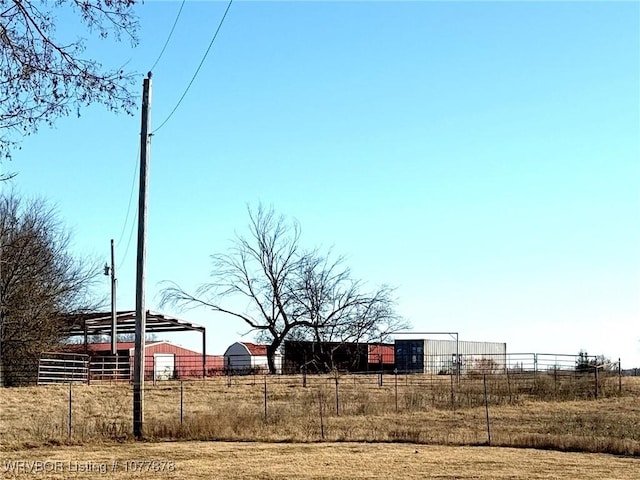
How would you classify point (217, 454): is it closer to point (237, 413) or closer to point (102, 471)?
point (102, 471)

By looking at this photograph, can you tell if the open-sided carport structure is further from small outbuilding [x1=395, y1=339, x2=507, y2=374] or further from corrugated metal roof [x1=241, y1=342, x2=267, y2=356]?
corrugated metal roof [x1=241, y1=342, x2=267, y2=356]

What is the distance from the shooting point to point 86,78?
968 cm

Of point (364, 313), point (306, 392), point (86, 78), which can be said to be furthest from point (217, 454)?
point (364, 313)

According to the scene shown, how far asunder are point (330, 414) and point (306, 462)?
10.3 meters

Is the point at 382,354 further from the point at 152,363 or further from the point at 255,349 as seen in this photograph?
the point at 152,363

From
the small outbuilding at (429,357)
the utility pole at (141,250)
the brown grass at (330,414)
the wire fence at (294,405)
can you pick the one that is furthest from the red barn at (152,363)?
the utility pole at (141,250)

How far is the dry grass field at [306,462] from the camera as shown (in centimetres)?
1516

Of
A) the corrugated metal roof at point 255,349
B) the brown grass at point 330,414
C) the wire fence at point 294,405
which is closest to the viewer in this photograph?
the brown grass at point 330,414

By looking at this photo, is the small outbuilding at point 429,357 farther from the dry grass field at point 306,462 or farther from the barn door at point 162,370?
the dry grass field at point 306,462

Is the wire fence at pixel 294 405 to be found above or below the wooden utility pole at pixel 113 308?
below

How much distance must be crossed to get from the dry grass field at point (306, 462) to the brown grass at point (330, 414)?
1.02 m

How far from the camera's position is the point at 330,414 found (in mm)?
27016

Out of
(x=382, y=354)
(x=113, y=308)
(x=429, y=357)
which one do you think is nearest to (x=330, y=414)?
(x=113, y=308)

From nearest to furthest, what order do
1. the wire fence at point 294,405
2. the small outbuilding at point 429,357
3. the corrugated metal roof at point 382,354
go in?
the wire fence at point 294,405
the small outbuilding at point 429,357
the corrugated metal roof at point 382,354
